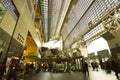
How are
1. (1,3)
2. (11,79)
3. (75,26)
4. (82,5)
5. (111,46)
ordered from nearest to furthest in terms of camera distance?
1. (1,3)
2. (111,46)
3. (11,79)
4. (82,5)
5. (75,26)

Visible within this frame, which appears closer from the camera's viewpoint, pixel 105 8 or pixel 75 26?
pixel 105 8

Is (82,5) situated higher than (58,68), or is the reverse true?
(82,5)

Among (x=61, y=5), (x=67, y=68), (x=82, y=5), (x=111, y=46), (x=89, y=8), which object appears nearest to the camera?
(x=111, y=46)

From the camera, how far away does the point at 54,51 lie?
1209 inches

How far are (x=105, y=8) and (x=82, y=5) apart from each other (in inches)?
444

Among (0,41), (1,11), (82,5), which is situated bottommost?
(0,41)

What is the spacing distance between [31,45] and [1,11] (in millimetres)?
11768

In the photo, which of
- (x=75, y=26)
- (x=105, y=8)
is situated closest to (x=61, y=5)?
(x=75, y=26)

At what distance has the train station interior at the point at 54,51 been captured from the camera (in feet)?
15.6

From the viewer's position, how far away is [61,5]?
32.4 meters

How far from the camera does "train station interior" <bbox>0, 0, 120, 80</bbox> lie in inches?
188

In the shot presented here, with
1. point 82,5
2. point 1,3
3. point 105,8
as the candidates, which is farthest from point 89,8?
point 1,3

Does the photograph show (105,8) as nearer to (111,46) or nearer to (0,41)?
(111,46)

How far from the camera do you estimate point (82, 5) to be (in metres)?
29.3
